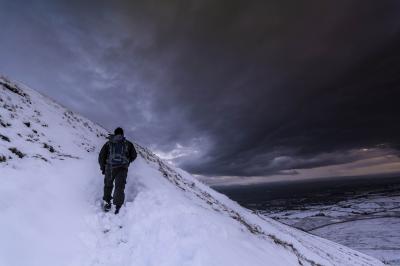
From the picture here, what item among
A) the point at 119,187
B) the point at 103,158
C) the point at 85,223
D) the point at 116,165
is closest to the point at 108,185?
the point at 119,187

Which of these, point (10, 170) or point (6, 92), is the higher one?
point (6, 92)

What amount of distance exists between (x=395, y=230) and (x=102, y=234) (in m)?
109

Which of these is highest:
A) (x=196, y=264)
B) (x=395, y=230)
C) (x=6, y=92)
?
(x=6, y=92)

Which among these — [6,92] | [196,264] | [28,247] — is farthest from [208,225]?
[6,92]

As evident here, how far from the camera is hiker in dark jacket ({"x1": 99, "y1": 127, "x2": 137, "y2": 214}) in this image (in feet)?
36.6

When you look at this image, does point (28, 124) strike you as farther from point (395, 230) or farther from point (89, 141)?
point (395, 230)

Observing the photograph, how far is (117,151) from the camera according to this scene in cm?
1169

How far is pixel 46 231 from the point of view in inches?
340

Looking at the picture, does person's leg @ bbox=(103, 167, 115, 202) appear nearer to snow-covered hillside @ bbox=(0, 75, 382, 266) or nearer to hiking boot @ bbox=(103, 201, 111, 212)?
hiking boot @ bbox=(103, 201, 111, 212)

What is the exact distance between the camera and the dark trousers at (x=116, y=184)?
11073 millimetres

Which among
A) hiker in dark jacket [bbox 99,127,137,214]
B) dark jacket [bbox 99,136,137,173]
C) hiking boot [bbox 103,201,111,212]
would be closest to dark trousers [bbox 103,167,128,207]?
hiker in dark jacket [bbox 99,127,137,214]

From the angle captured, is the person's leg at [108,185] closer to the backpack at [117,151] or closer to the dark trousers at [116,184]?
the dark trousers at [116,184]

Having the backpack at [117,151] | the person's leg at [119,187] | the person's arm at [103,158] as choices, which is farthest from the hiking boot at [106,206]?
the backpack at [117,151]

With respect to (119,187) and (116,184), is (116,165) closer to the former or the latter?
(116,184)
